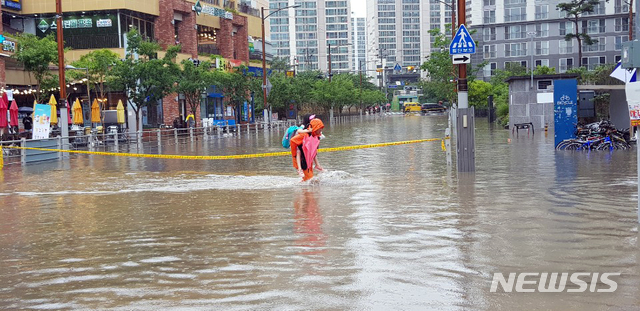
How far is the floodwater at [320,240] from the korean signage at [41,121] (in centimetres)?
996

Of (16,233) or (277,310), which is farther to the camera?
(16,233)

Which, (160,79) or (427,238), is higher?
(160,79)

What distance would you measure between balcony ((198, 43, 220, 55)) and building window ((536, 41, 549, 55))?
159 ft

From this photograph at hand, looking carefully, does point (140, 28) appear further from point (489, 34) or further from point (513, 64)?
point (489, 34)

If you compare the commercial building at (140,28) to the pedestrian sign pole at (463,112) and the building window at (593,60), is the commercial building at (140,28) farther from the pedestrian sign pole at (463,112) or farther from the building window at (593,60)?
the building window at (593,60)

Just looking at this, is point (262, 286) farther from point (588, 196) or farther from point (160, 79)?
point (160, 79)

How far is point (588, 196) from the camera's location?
1356 cm

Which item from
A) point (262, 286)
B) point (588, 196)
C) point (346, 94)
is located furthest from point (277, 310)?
point (346, 94)

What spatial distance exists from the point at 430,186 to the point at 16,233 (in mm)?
8069

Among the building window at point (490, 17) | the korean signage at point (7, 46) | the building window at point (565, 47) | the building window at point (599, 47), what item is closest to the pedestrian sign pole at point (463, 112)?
the korean signage at point (7, 46)

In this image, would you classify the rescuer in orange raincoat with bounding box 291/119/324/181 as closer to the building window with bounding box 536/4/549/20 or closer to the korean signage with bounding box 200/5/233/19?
the korean signage with bounding box 200/5/233/19

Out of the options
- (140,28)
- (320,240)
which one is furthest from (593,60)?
(320,240)

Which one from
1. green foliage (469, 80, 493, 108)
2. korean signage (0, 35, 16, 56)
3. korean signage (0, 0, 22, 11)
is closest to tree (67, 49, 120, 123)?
korean signage (0, 35, 16, 56)

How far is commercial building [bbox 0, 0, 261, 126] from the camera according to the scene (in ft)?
189
